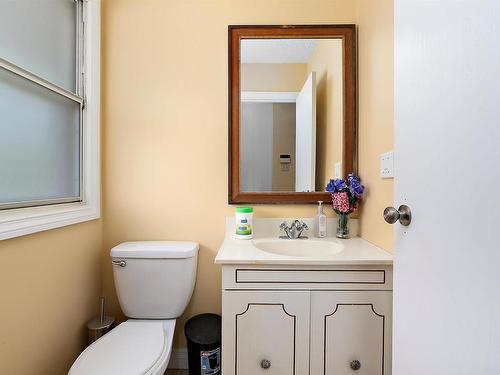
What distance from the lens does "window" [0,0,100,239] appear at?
0.96 metres

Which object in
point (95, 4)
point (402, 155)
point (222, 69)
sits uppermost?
point (95, 4)

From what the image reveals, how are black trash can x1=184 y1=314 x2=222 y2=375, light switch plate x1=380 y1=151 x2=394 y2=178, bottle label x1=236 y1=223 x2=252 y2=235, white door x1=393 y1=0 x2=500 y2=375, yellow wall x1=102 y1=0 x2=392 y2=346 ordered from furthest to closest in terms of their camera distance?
yellow wall x1=102 y1=0 x2=392 y2=346 → bottle label x1=236 y1=223 x2=252 y2=235 → black trash can x1=184 y1=314 x2=222 y2=375 → light switch plate x1=380 y1=151 x2=394 y2=178 → white door x1=393 y1=0 x2=500 y2=375

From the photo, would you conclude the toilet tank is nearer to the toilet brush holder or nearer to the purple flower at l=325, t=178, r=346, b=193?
the toilet brush holder

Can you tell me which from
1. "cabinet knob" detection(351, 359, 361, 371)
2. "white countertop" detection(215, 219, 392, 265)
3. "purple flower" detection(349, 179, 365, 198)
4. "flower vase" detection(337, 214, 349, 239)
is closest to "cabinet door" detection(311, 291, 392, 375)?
"cabinet knob" detection(351, 359, 361, 371)

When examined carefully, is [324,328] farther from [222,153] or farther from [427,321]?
[222,153]

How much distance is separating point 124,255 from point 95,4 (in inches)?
52.7

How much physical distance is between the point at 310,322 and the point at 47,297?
1083 millimetres

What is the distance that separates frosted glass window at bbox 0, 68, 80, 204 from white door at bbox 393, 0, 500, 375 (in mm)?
1355

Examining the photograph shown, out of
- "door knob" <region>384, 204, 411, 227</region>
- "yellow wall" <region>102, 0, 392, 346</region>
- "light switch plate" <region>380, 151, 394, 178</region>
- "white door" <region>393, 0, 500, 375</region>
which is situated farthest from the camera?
"yellow wall" <region>102, 0, 392, 346</region>

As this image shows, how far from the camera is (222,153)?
1.44 metres

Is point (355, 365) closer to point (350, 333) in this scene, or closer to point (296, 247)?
point (350, 333)

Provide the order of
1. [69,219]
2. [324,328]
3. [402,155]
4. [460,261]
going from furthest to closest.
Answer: [69,219]
[324,328]
[402,155]
[460,261]

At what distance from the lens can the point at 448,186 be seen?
21.3 inches

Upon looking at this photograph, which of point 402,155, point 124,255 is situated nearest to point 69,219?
point 124,255
